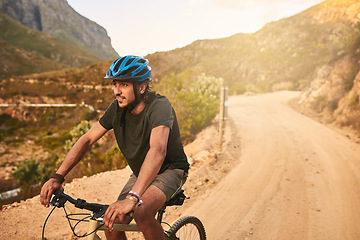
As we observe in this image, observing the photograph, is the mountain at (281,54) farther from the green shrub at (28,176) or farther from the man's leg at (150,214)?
the man's leg at (150,214)

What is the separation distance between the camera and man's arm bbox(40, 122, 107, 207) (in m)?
2.17

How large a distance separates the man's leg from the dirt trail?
113 inches

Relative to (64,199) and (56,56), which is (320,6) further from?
(56,56)

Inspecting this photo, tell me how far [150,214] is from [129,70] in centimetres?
129

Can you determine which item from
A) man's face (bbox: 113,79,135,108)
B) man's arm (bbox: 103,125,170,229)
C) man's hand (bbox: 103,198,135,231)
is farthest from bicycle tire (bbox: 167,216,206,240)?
man's face (bbox: 113,79,135,108)

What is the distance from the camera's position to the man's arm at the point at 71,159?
7.12 ft

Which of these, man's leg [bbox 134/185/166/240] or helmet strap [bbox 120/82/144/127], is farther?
helmet strap [bbox 120/82/144/127]

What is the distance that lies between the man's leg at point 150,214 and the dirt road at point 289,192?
9.49 ft

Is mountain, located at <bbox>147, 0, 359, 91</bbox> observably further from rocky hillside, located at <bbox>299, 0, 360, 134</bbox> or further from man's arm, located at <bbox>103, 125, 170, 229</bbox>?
man's arm, located at <bbox>103, 125, 170, 229</bbox>

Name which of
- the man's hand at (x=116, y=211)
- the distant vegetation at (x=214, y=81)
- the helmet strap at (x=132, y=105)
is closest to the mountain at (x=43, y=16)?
the distant vegetation at (x=214, y=81)

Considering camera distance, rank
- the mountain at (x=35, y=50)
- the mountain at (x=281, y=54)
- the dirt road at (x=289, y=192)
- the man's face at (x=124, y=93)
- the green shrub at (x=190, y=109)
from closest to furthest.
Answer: the man's face at (x=124, y=93) < the dirt road at (x=289, y=192) < the green shrub at (x=190, y=109) < the mountain at (x=281, y=54) < the mountain at (x=35, y=50)

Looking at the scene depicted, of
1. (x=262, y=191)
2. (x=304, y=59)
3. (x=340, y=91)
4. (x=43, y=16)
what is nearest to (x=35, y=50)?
(x=43, y=16)

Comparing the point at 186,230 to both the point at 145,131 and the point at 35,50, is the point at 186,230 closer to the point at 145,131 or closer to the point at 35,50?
the point at 145,131

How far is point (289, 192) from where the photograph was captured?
20.8 ft
